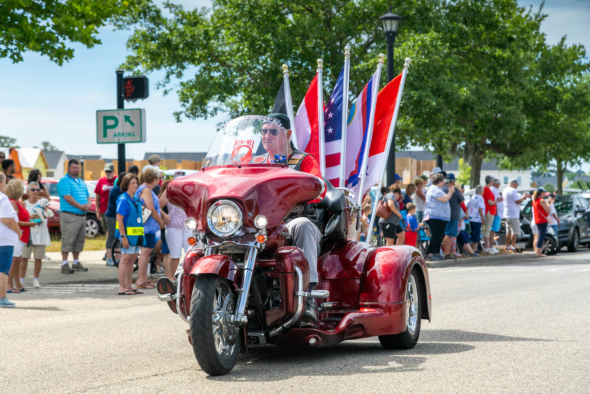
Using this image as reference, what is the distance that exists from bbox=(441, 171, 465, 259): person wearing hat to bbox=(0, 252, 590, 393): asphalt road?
6866mm

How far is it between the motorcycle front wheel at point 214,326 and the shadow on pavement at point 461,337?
2453 mm

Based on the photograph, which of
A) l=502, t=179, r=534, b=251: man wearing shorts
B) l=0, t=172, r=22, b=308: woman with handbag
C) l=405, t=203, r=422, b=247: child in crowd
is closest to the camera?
l=0, t=172, r=22, b=308: woman with handbag

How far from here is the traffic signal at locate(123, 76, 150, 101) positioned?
45.9 feet

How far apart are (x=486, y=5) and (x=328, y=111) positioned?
50.3 feet

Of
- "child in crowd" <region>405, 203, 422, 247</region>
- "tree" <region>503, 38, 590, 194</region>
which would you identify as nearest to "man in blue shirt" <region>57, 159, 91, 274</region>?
"child in crowd" <region>405, 203, 422, 247</region>

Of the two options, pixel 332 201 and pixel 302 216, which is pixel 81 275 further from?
pixel 302 216

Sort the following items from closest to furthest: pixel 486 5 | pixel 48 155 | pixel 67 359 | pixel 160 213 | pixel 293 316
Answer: pixel 293 316
pixel 67 359
pixel 160 213
pixel 486 5
pixel 48 155

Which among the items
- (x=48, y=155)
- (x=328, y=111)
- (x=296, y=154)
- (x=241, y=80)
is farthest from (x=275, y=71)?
(x=48, y=155)

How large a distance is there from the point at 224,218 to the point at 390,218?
10775 mm

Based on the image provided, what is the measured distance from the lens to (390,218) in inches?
626

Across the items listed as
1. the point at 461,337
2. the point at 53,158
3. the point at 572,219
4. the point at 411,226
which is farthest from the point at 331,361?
the point at 53,158

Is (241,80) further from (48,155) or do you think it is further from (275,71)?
(48,155)

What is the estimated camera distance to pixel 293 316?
5.52 m

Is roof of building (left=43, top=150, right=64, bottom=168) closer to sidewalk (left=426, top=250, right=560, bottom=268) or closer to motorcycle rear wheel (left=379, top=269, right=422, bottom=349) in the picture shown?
sidewalk (left=426, top=250, right=560, bottom=268)
